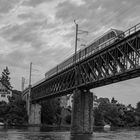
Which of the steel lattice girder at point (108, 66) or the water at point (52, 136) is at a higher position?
the steel lattice girder at point (108, 66)

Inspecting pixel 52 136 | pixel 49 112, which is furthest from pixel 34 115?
pixel 52 136

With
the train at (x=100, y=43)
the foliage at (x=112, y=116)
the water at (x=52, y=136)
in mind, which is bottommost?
the water at (x=52, y=136)

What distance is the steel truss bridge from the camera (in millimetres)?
47344

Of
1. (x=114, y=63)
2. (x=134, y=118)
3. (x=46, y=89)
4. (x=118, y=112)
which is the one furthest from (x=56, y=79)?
(x=134, y=118)

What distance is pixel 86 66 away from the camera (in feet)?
215

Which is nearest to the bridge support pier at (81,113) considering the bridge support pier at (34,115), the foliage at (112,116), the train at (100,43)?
the train at (100,43)

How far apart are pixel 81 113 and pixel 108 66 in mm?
16783

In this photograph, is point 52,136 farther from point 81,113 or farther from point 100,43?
point 100,43

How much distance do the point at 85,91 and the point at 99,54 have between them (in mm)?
12992

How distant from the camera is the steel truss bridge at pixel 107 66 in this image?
47.3 metres

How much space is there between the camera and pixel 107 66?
178 feet

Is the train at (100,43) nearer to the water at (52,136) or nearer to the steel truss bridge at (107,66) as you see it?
the steel truss bridge at (107,66)

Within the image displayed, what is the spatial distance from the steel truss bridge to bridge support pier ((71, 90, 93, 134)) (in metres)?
2.08

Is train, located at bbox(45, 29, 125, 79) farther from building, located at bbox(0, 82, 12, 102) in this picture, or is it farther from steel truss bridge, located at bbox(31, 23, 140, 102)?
building, located at bbox(0, 82, 12, 102)
